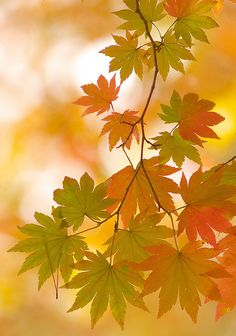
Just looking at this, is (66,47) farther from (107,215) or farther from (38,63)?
(107,215)

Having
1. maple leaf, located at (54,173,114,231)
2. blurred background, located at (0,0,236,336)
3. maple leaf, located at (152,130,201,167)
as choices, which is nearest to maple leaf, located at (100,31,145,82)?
maple leaf, located at (152,130,201,167)

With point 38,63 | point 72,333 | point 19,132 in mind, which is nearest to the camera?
point 72,333

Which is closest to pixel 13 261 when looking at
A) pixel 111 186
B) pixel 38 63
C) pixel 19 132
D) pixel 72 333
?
pixel 72 333

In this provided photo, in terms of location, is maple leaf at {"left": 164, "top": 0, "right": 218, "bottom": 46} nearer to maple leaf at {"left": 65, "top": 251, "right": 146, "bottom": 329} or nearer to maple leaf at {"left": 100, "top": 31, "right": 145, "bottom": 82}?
maple leaf at {"left": 100, "top": 31, "right": 145, "bottom": 82}

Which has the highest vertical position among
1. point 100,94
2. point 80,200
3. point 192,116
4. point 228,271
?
point 100,94

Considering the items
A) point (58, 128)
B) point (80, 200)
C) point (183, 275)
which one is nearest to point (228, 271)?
point (183, 275)

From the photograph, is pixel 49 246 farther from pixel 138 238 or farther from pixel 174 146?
pixel 174 146
